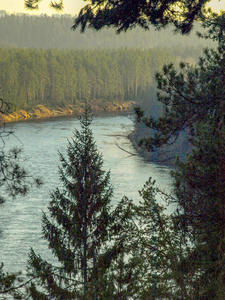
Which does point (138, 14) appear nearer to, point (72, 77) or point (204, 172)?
point (204, 172)

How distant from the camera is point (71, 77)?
106312 millimetres

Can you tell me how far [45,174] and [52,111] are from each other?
55.7m

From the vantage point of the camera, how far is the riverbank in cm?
7485

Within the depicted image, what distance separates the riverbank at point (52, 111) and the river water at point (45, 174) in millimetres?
8413

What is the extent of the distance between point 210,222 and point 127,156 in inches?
1403

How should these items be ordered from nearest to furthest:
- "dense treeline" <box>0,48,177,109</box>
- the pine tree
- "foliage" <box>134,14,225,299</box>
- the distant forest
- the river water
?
"foliage" <box>134,14,225,299</box> < the pine tree < the river water < the distant forest < "dense treeline" <box>0,48,177,109</box>

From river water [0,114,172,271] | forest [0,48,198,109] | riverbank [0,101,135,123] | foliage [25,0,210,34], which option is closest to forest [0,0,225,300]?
foliage [25,0,210,34]

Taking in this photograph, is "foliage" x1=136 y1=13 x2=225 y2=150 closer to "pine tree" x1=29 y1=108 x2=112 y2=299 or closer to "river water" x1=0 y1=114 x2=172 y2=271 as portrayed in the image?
"river water" x1=0 y1=114 x2=172 y2=271

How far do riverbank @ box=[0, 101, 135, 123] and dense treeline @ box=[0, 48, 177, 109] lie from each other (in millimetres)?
2513

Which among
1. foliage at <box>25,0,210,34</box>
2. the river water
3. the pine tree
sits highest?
foliage at <box>25,0,210,34</box>

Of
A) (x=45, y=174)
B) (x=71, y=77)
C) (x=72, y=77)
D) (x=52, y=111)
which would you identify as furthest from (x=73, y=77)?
(x=45, y=174)

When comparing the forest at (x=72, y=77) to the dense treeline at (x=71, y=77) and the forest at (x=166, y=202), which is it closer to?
the dense treeline at (x=71, y=77)

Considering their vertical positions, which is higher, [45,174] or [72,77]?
[72,77]

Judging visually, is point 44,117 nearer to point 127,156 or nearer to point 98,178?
point 127,156
